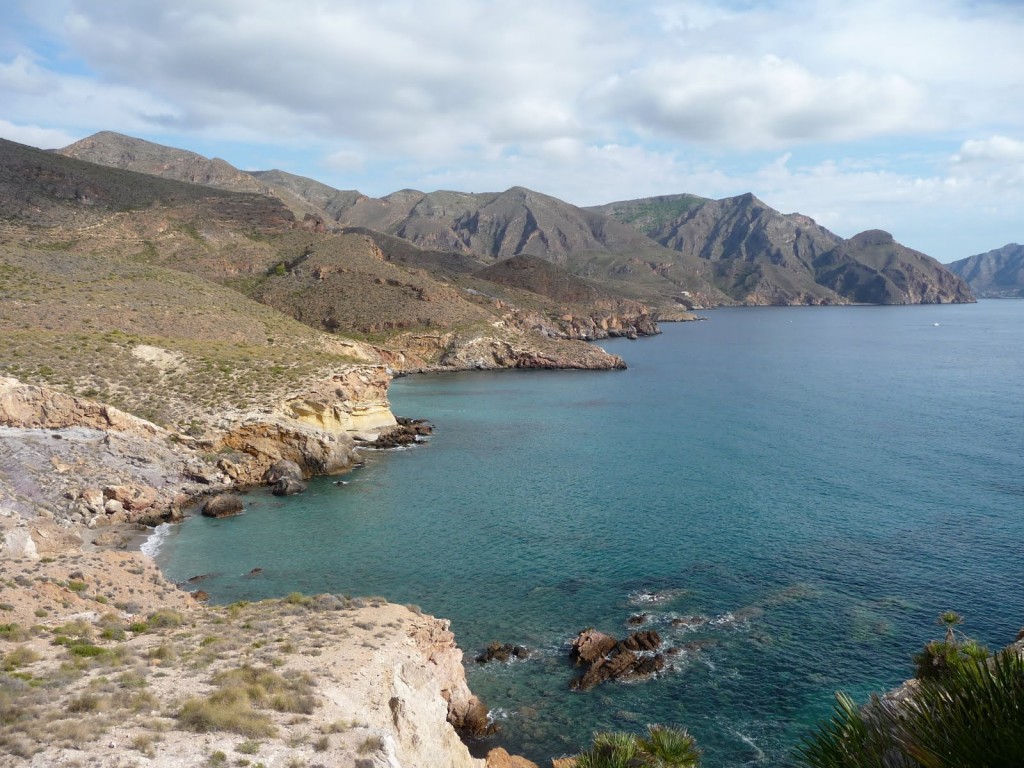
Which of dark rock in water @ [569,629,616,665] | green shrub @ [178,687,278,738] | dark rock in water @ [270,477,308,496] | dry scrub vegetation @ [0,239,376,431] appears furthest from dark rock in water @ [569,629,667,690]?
dry scrub vegetation @ [0,239,376,431]

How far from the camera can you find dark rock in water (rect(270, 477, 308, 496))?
43.9 m

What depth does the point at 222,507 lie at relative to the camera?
3934 centimetres

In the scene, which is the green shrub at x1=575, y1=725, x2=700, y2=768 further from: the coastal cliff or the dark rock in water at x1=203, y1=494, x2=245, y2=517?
the dark rock in water at x1=203, y1=494, x2=245, y2=517

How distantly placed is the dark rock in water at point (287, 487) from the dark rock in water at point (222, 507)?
143 inches

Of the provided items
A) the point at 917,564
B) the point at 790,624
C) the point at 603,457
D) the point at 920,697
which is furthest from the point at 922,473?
the point at 920,697

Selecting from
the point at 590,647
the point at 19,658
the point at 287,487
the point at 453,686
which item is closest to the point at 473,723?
the point at 453,686

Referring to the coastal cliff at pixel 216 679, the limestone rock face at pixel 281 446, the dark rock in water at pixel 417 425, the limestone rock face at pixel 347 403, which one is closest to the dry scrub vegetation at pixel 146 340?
the limestone rock face at pixel 347 403

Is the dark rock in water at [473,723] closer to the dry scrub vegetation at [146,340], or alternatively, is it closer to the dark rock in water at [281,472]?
the dark rock in water at [281,472]

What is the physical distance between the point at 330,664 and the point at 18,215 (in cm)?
9606

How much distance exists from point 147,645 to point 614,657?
15.0 m

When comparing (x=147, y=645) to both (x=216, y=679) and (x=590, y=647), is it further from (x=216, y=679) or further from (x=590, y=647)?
(x=590, y=647)

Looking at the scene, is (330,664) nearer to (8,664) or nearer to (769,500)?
(8,664)

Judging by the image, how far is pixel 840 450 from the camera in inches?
2095

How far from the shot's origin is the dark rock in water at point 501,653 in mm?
24406
